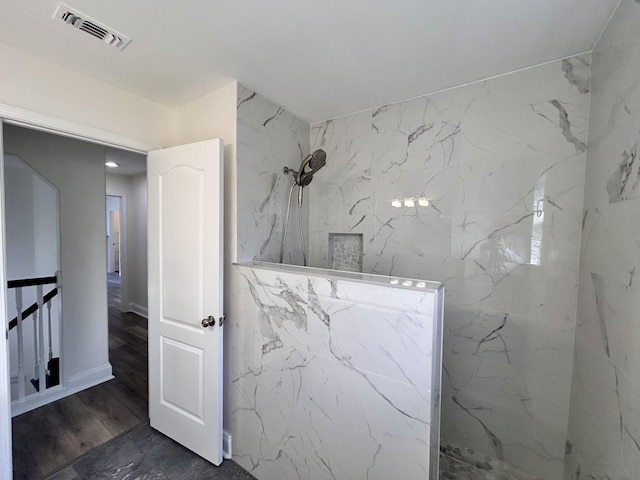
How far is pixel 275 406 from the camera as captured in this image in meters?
1.54

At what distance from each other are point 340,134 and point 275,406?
2.06m

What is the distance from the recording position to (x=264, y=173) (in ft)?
6.34

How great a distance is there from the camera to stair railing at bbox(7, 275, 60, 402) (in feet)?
7.44

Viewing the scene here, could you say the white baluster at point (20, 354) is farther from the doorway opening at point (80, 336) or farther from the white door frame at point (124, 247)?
the white door frame at point (124, 247)

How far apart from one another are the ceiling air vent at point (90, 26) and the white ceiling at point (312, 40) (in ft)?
0.12

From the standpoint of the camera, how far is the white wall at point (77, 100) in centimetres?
138

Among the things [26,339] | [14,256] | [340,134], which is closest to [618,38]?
[340,134]

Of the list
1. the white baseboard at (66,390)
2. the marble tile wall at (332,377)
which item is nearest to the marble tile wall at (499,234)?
the marble tile wall at (332,377)

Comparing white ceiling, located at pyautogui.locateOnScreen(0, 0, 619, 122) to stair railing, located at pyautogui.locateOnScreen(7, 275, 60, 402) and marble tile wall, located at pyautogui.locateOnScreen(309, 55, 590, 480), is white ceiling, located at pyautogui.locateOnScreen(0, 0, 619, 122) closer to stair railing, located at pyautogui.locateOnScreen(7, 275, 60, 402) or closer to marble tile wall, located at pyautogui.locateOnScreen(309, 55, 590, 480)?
marble tile wall, located at pyautogui.locateOnScreen(309, 55, 590, 480)

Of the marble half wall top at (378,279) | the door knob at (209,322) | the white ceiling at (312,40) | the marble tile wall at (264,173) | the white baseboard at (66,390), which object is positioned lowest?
the white baseboard at (66,390)

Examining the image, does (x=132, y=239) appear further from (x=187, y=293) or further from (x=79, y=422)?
(x=187, y=293)

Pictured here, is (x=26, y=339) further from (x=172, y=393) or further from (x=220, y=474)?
(x=220, y=474)

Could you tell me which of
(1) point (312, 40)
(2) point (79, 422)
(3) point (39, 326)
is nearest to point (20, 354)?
(3) point (39, 326)

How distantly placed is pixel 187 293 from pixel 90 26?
1499 mm
